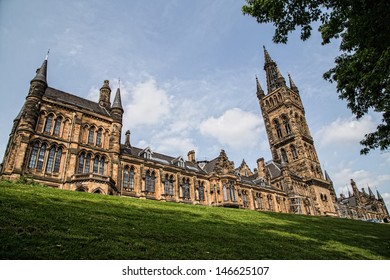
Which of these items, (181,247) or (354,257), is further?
(354,257)

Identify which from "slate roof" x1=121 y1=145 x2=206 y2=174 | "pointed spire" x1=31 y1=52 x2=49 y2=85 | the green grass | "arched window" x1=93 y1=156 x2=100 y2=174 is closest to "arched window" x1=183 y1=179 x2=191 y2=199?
"slate roof" x1=121 y1=145 x2=206 y2=174

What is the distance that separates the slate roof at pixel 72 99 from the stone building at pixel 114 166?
16 centimetres

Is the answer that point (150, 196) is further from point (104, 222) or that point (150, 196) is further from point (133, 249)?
point (133, 249)

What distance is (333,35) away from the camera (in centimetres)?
1312

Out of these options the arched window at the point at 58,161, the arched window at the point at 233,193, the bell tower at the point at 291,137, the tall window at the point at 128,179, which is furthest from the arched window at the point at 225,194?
the arched window at the point at 58,161

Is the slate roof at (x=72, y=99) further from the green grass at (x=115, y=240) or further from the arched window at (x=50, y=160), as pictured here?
the green grass at (x=115, y=240)

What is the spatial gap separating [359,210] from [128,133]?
9985cm

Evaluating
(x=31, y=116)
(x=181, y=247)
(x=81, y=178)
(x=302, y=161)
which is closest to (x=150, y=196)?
(x=81, y=178)

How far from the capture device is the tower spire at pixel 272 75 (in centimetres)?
7430

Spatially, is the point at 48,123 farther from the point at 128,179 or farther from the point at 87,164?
the point at 128,179

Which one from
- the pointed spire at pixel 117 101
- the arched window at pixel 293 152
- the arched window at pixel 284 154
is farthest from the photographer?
the arched window at pixel 284 154

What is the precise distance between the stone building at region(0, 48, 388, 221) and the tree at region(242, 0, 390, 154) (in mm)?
24545

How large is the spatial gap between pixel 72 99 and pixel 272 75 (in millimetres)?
64919

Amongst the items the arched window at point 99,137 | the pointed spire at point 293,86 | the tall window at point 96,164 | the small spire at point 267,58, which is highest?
the small spire at point 267,58
